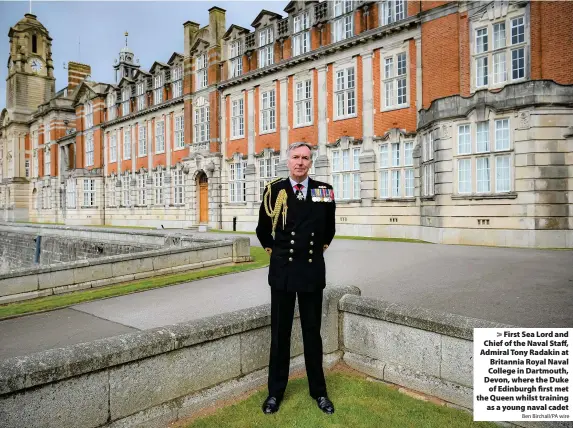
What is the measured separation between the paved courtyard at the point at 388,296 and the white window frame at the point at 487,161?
367 cm

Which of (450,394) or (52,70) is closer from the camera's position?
(450,394)

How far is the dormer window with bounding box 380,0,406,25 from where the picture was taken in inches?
844

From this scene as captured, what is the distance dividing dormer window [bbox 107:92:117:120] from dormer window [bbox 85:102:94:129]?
288 cm

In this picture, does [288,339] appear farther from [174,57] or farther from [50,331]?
[174,57]

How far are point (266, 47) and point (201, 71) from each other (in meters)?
7.23

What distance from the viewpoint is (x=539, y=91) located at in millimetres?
15305

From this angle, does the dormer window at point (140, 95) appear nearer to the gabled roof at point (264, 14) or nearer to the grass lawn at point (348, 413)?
the gabled roof at point (264, 14)

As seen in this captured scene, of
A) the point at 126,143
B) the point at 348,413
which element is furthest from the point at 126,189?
the point at 348,413

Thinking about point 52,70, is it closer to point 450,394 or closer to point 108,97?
point 108,97

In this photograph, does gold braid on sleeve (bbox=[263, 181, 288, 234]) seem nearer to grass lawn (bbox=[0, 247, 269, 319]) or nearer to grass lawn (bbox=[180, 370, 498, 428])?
grass lawn (bbox=[180, 370, 498, 428])

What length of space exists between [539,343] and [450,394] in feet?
3.15

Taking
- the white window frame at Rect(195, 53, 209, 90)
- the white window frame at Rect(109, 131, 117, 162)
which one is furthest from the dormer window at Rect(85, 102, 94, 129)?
the white window frame at Rect(195, 53, 209, 90)

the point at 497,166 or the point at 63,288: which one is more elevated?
the point at 497,166

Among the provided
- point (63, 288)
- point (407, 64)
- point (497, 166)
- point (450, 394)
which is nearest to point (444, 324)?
point (450, 394)
